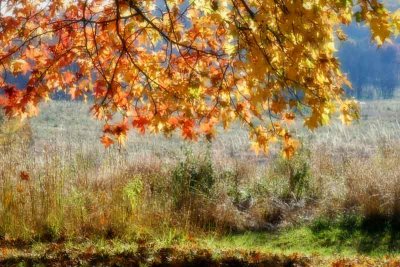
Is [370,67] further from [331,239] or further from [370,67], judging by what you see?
[331,239]

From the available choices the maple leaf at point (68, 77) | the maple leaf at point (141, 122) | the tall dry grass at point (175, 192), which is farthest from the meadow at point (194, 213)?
the maple leaf at point (68, 77)

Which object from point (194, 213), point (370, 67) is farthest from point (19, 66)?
point (370, 67)

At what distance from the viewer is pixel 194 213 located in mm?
7453

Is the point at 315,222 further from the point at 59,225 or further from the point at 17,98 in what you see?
the point at 17,98

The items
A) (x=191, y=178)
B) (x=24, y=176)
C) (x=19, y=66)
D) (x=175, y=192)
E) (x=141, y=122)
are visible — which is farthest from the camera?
(x=191, y=178)

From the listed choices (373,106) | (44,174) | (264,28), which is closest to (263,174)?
(44,174)

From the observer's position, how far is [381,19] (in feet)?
11.9

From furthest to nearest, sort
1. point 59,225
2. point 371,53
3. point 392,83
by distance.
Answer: point 371,53, point 392,83, point 59,225

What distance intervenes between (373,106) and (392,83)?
87.0 feet

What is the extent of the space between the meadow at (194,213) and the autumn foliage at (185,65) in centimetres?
117

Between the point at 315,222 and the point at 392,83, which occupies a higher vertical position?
the point at 392,83

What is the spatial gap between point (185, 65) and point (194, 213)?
Result: 8.29 ft

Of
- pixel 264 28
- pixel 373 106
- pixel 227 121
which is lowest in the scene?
pixel 227 121

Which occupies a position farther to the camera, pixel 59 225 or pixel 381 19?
pixel 59 225
